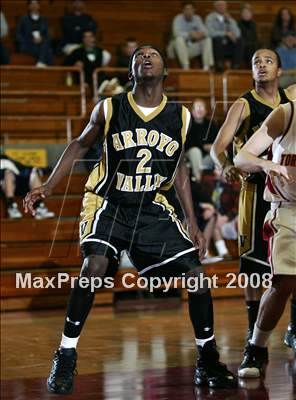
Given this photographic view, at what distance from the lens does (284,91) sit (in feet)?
22.6

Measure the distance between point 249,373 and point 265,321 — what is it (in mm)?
409

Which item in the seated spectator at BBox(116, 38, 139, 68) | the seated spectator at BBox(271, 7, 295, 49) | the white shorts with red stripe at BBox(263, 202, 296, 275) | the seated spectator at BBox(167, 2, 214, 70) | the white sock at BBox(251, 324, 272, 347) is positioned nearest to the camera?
the white shorts with red stripe at BBox(263, 202, 296, 275)

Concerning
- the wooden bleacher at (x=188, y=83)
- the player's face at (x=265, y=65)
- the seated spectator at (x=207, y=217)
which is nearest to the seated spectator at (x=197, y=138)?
the seated spectator at (x=207, y=217)

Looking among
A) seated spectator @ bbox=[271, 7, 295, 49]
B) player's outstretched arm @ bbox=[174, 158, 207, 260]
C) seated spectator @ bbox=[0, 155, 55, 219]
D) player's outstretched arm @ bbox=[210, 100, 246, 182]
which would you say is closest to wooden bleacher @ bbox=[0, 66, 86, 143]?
seated spectator @ bbox=[0, 155, 55, 219]

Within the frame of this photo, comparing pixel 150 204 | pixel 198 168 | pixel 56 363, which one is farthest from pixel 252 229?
pixel 198 168

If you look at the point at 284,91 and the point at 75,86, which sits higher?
the point at 284,91

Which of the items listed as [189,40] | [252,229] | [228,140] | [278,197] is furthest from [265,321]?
[189,40]

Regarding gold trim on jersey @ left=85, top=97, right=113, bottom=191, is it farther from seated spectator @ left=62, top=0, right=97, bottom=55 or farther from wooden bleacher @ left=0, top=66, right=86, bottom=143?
seated spectator @ left=62, top=0, right=97, bottom=55

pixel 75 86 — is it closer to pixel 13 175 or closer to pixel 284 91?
pixel 13 175

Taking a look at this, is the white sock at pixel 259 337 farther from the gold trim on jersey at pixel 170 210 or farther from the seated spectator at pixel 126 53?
the seated spectator at pixel 126 53

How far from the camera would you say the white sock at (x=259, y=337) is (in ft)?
19.9

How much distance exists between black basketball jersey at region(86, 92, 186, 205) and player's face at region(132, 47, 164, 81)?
21cm

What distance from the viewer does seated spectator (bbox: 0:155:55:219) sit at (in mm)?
12297

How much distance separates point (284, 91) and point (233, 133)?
1.90 ft
